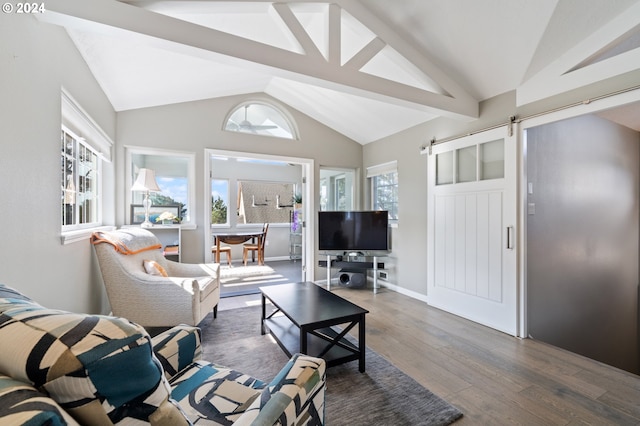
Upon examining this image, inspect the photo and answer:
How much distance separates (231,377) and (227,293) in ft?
9.73

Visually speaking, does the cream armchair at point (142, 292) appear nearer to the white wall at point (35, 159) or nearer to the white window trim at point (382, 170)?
the white wall at point (35, 159)

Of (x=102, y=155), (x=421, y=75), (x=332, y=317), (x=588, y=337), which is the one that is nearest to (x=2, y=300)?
(x=332, y=317)

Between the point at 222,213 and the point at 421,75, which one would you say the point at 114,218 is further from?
the point at 421,75

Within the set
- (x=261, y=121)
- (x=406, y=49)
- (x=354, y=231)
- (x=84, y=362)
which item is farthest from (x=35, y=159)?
(x=354, y=231)

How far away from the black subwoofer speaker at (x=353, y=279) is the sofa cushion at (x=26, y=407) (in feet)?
13.3

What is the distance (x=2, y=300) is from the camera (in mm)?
657

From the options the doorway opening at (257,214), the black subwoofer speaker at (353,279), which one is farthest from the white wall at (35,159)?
the doorway opening at (257,214)

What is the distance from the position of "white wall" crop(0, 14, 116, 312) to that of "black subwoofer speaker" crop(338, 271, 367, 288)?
10.4ft

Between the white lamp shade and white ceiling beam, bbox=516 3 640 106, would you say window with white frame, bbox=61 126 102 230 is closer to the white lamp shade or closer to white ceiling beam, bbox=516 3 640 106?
the white lamp shade

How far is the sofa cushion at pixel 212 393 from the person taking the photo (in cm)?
108

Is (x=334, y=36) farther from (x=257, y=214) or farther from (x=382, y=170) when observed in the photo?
(x=257, y=214)

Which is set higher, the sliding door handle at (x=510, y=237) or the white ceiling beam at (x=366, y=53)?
the white ceiling beam at (x=366, y=53)

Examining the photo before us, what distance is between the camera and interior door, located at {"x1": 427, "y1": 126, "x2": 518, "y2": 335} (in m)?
2.81

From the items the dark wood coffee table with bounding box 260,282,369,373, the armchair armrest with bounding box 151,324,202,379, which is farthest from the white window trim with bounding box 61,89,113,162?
the dark wood coffee table with bounding box 260,282,369,373
